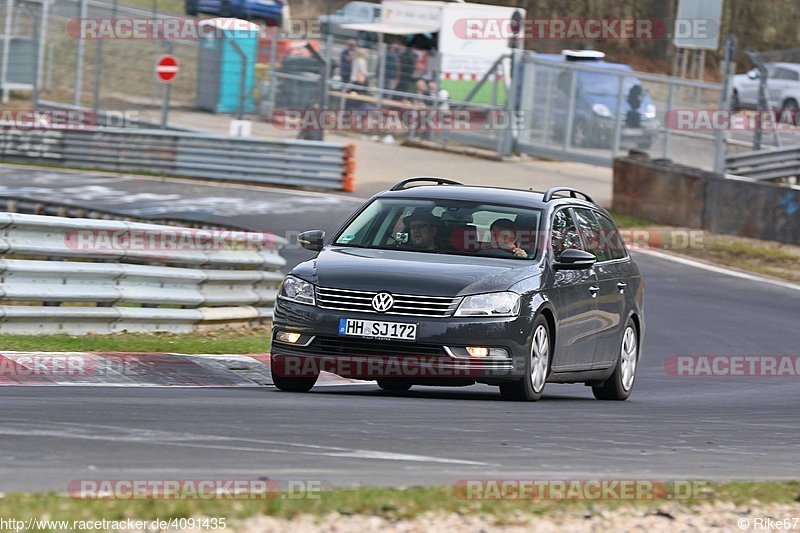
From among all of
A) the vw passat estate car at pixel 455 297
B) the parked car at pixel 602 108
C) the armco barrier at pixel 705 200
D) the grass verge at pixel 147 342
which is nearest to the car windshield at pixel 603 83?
the parked car at pixel 602 108

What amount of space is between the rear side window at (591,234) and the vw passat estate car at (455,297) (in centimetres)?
2

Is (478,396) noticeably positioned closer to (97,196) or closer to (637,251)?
(637,251)

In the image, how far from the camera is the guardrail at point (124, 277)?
1211cm

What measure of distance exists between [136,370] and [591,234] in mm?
3607

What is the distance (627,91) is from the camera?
31.2 metres

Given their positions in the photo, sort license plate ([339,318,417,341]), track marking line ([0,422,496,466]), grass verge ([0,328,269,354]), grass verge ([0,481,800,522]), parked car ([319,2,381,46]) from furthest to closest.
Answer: parked car ([319,2,381,46]), grass verge ([0,328,269,354]), license plate ([339,318,417,341]), track marking line ([0,422,496,466]), grass verge ([0,481,800,522])

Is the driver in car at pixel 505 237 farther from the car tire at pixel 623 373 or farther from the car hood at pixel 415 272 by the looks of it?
the car tire at pixel 623 373

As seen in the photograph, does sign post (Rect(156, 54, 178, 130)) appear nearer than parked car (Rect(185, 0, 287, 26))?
Yes

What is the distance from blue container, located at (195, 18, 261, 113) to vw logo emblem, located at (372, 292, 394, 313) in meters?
24.2

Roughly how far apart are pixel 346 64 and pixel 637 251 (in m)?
14.7

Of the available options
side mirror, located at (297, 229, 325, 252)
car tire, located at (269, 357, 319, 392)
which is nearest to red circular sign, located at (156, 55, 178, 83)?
side mirror, located at (297, 229, 325, 252)

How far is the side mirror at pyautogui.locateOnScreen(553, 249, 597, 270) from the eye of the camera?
10.8 meters

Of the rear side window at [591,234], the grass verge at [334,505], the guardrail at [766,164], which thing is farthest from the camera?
the guardrail at [766,164]

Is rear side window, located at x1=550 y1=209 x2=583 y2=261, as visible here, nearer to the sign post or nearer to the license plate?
the license plate
